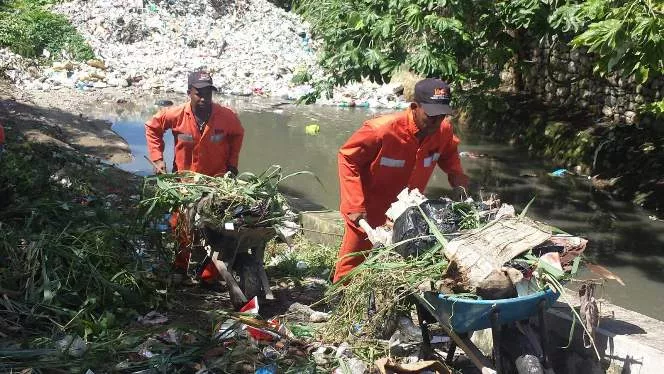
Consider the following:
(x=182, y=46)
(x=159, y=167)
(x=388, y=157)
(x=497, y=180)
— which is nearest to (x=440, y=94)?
(x=388, y=157)

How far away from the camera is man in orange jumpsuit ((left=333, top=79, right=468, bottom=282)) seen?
448 cm

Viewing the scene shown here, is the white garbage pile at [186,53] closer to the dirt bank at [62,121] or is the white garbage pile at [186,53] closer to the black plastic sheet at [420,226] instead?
the dirt bank at [62,121]

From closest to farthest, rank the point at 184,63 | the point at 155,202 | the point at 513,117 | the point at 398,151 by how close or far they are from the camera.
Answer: the point at 398,151
the point at 155,202
the point at 513,117
the point at 184,63

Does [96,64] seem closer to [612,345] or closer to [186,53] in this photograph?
[186,53]

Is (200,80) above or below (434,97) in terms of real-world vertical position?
below

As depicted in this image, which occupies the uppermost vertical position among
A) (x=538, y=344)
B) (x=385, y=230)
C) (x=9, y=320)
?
(x=385, y=230)

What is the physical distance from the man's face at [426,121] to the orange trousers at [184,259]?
1856mm

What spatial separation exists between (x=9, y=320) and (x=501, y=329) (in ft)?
8.68

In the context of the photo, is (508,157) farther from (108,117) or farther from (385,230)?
(385,230)

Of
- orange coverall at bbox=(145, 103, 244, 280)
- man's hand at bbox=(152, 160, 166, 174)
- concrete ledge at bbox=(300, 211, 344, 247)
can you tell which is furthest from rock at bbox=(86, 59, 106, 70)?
man's hand at bbox=(152, 160, 166, 174)

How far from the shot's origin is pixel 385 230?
13.9 ft

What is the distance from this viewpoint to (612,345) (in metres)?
4.03

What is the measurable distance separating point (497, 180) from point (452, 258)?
801 cm

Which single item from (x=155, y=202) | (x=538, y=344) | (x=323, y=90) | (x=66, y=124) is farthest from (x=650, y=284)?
(x=66, y=124)
